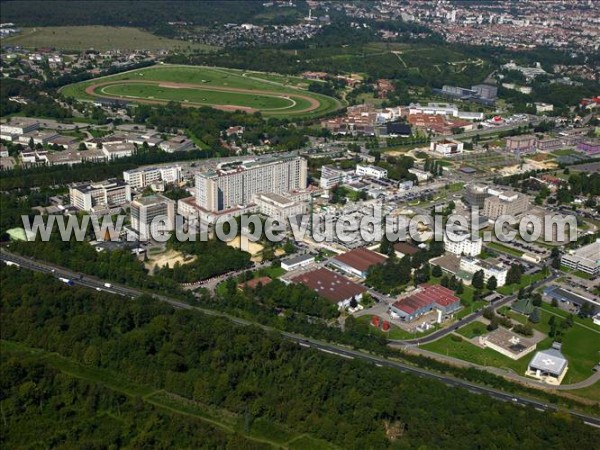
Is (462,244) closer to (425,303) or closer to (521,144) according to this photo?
(425,303)

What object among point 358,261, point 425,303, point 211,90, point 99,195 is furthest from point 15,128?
point 425,303

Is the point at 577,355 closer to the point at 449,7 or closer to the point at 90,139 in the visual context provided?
the point at 90,139

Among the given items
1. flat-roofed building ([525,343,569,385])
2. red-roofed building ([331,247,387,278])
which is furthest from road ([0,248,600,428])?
red-roofed building ([331,247,387,278])

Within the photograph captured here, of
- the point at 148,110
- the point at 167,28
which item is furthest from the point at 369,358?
the point at 167,28

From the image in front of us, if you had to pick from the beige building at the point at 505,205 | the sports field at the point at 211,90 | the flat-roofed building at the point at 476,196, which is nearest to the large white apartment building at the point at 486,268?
the beige building at the point at 505,205

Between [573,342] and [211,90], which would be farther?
[211,90]
